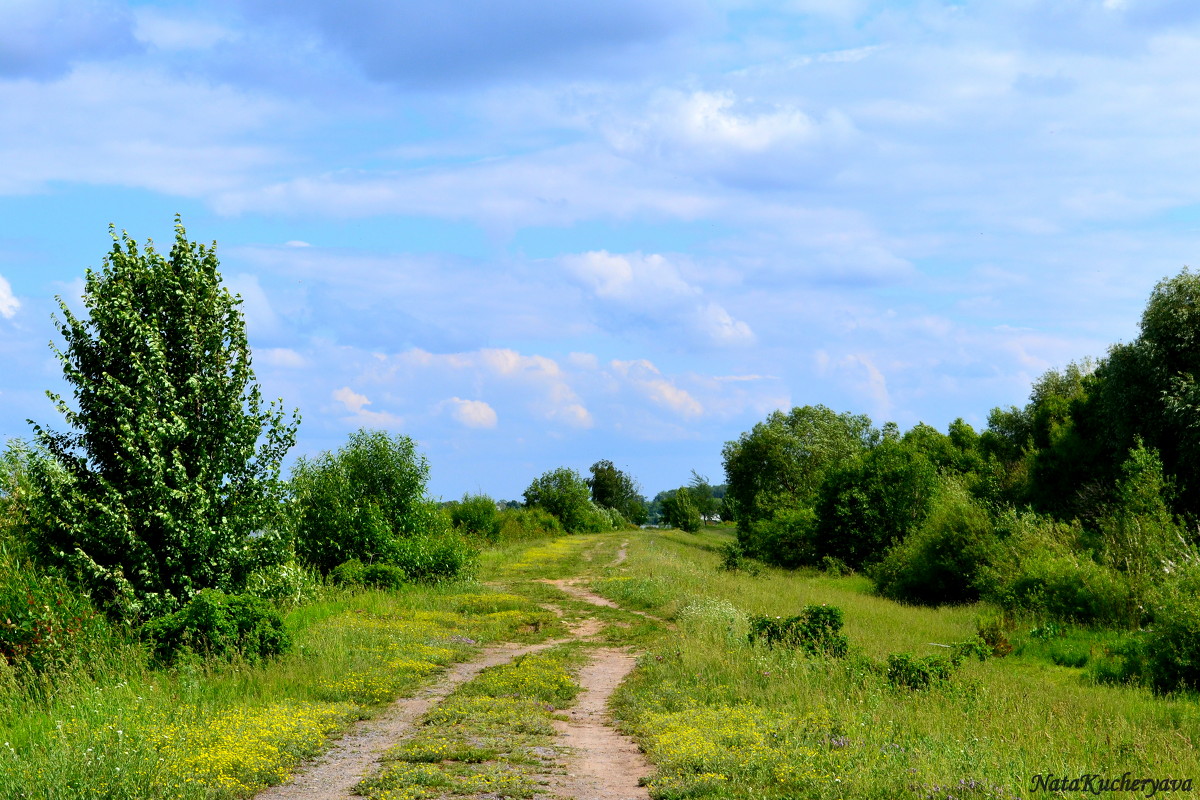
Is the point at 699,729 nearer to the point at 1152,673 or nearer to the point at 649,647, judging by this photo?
the point at 649,647

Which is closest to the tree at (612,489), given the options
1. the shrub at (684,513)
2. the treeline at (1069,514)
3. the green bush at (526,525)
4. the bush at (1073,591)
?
the shrub at (684,513)

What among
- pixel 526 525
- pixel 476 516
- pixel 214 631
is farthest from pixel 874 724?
pixel 526 525

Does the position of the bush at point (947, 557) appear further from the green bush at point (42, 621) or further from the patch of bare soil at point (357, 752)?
the green bush at point (42, 621)

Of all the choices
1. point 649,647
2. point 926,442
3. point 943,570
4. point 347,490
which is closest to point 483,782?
point 649,647

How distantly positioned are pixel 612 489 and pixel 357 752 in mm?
118132

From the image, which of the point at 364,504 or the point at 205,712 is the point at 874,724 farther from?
the point at 364,504

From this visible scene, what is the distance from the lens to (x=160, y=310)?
50.7 ft

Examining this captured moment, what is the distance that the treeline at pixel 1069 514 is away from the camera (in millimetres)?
19578

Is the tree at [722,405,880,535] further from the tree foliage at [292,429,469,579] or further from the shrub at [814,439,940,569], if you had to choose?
the tree foliage at [292,429,469,579]

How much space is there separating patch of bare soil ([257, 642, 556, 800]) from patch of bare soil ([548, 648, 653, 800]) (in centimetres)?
200

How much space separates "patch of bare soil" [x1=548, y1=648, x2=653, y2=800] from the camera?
8008mm

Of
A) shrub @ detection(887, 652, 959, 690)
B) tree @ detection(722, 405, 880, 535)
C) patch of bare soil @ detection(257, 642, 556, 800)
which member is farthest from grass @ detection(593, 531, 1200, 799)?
tree @ detection(722, 405, 880, 535)

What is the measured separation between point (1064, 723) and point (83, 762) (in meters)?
10.6

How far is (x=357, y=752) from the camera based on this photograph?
9.36m
